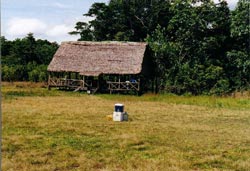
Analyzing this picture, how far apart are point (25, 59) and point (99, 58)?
49.5ft

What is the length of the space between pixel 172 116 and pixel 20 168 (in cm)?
951

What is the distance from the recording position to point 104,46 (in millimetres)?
33281

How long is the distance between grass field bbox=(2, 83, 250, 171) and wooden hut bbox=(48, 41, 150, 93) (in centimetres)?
1447

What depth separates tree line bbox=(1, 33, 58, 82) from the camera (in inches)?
1508

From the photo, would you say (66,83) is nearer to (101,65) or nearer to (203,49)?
(101,65)

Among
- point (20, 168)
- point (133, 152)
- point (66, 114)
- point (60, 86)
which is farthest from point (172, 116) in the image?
point (60, 86)

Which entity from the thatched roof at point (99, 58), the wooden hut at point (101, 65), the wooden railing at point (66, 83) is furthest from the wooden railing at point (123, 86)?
the wooden railing at point (66, 83)

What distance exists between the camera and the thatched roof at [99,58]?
31.1 meters

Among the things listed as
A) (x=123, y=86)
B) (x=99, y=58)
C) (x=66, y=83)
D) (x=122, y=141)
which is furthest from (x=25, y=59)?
(x=122, y=141)

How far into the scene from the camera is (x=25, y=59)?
147 ft

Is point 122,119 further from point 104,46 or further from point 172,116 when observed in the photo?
point 104,46

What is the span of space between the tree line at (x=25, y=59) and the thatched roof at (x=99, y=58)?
5065mm

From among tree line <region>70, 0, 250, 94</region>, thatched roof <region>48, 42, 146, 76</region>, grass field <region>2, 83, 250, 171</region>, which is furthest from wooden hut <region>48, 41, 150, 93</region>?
grass field <region>2, 83, 250, 171</region>

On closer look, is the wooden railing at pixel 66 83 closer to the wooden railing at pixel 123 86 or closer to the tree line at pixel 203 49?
the wooden railing at pixel 123 86
